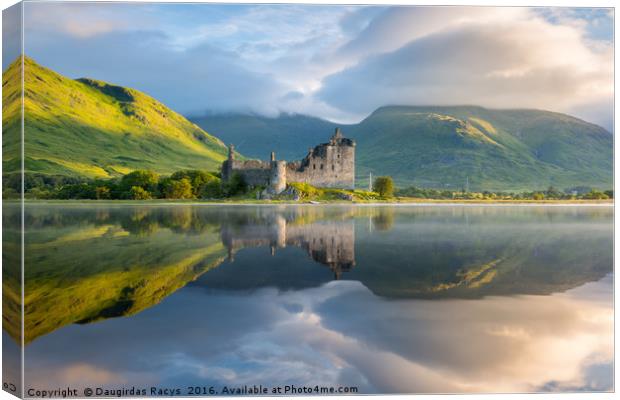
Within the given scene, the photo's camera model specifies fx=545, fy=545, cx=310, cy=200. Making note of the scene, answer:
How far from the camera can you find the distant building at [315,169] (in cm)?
4797

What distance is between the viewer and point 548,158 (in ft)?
233

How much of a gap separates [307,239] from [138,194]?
3390 centimetres

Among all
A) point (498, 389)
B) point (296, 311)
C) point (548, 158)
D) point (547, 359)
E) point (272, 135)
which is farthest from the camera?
point (272, 135)

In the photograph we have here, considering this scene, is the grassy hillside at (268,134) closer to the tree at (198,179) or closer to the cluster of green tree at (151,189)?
the tree at (198,179)

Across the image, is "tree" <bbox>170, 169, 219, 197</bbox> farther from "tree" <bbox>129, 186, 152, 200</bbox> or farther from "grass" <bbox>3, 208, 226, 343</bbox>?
"grass" <bbox>3, 208, 226, 343</bbox>

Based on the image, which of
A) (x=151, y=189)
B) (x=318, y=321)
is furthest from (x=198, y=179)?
(x=318, y=321)

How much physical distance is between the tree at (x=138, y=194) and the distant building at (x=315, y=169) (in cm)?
694

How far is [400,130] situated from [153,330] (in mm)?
118707

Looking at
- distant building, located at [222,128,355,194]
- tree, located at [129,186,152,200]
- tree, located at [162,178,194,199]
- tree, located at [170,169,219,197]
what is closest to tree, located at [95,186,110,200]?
tree, located at [129,186,152,200]

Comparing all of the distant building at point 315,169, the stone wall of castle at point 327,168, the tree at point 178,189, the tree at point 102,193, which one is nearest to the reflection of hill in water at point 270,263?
the tree at point 178,189

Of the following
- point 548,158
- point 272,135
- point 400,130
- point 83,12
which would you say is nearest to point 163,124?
point 272,135

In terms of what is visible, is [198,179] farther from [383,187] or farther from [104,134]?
[104,134]

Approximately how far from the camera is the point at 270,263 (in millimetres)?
10281

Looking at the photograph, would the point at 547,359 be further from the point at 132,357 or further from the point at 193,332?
the point at 132,357
